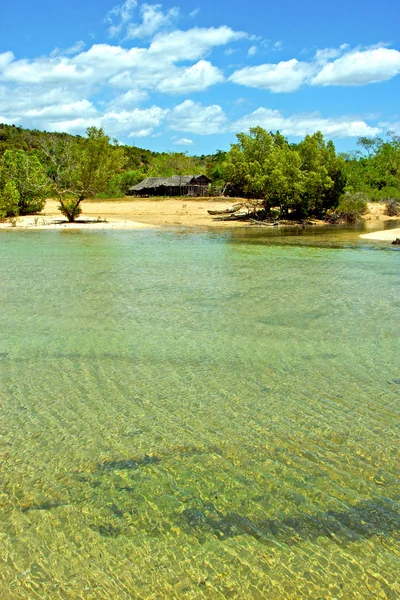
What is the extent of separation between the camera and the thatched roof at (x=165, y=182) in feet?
220

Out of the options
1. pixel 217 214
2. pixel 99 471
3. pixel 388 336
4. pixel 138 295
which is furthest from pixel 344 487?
pixel 217 214

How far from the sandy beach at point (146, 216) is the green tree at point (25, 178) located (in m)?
1.55

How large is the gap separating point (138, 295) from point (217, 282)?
2.94m

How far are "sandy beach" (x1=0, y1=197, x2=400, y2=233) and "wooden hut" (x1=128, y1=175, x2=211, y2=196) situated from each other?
16.3 feet

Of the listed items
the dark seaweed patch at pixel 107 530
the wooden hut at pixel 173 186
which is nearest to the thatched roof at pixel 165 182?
the wooden hut at pixel 173 186

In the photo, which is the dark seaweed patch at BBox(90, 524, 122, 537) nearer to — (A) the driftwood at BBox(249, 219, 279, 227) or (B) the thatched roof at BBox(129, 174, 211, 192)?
(A) the driftwood at BBox(249, 219, 279, 227)

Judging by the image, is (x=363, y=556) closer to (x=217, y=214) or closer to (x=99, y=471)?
(x=99, y=471)

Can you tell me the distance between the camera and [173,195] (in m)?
67.3

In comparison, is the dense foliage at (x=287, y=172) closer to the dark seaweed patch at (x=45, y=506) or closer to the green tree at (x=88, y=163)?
the green tree at (x=88, y=163)

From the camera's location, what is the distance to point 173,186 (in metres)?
67.1

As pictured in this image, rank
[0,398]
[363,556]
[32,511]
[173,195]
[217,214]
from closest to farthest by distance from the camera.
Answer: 1. [363,556]
2. [32,511]
3. [0,398]
4. [217,214]
5. [173,195]

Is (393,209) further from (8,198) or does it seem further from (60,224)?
(8,198)

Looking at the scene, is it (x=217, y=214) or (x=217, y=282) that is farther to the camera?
(x=217, y=214)

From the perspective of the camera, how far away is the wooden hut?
66812mm
